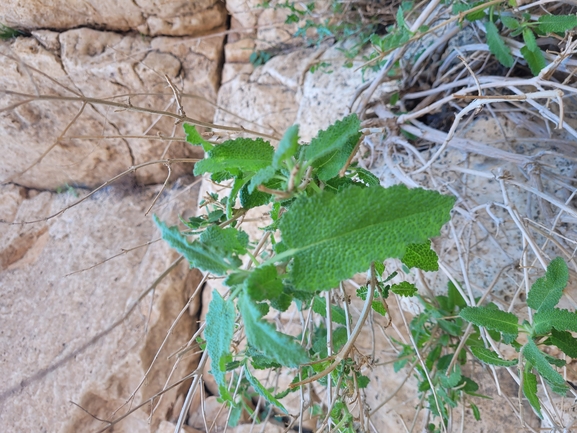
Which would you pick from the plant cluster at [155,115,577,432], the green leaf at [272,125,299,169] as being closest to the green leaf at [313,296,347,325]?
the plant cluster at [155,115,577,432]

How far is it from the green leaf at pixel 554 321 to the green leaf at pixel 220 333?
1.43ft

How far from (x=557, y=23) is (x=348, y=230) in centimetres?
61

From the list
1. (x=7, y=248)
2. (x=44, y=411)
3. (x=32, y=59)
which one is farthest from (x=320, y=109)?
(x=7, y=248)

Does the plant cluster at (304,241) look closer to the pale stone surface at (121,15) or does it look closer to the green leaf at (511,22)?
the green leaf at (511,22)

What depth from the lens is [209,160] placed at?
46 cm

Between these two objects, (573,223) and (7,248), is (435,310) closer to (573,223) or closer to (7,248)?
(573,223)

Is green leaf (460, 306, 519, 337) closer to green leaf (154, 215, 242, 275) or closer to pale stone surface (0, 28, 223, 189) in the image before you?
green leaf (154, 215, 242, 275)

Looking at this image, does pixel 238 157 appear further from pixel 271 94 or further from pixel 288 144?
pixel 271 94

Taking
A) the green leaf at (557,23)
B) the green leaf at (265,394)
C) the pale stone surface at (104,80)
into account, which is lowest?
the pale stone surface at (104,80)

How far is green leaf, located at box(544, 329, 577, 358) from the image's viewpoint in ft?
1.79

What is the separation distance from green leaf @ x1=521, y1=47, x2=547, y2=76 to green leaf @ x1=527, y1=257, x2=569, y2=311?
403 mm

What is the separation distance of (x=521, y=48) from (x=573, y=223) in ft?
1.16

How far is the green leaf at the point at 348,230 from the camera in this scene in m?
0.36

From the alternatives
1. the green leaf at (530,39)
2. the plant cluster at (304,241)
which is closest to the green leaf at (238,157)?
the plant cluster at (304,241)
